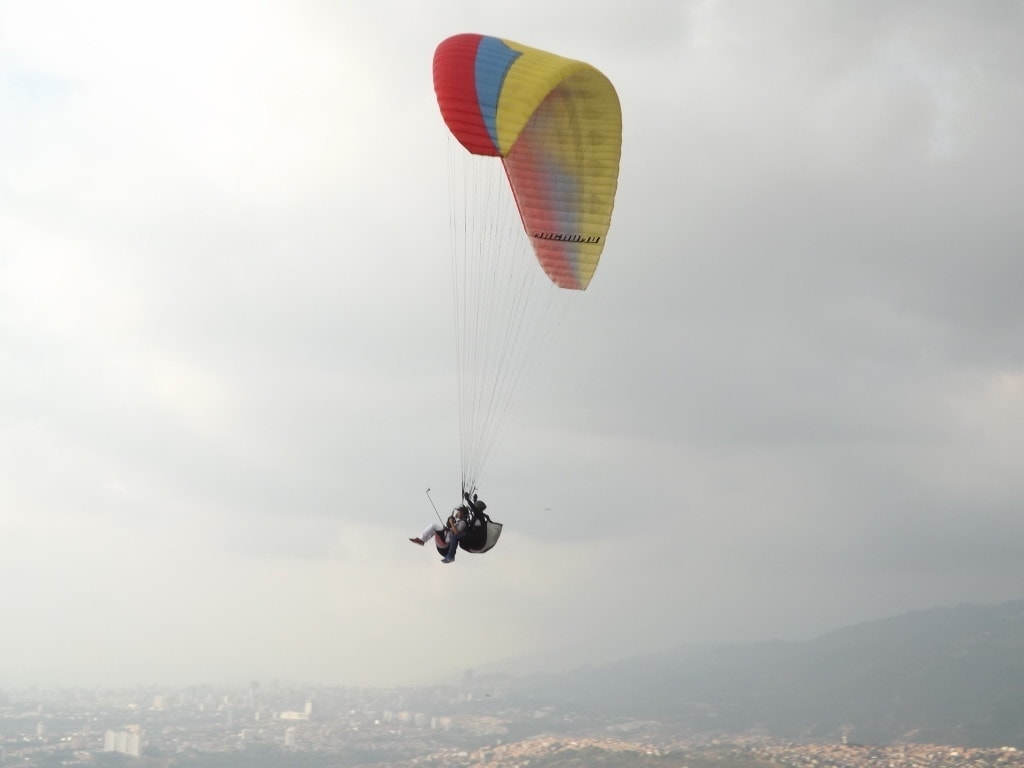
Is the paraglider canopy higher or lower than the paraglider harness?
higher

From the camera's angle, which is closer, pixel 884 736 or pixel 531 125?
pixel 531 125

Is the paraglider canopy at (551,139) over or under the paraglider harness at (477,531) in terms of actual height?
over

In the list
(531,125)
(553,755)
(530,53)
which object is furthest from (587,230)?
(553,755)

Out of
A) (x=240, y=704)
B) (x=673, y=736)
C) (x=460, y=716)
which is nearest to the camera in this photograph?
(x=673, y=736)

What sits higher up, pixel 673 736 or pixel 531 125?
pixel 531 125

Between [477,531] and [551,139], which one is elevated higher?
[551,139]

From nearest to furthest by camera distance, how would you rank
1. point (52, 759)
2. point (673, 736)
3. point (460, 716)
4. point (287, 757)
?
point (52, 759), point (287, 757), point (673, 736), point (460, 716)

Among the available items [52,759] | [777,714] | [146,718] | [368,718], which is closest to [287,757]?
[52,759]

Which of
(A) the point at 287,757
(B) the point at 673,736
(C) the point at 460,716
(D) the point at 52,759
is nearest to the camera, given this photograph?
(D) the point at 52,759

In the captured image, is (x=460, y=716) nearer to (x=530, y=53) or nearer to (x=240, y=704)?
(x=240, y=704)
